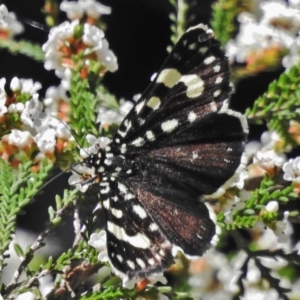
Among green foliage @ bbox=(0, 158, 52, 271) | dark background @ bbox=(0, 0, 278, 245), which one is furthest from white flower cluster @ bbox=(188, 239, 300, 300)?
dark background @ bbox=(0, 0, 278, 245)

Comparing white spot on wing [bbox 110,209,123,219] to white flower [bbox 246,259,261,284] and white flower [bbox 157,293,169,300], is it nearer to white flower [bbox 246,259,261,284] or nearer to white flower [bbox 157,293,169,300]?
white flower [bbox 157,293,169,300]

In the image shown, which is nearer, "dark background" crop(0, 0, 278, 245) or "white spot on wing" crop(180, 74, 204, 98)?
"white spot on wing" crop(180, 74, 204, 98)

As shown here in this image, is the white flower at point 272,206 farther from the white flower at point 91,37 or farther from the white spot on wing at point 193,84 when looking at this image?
the white flower at point 91,37

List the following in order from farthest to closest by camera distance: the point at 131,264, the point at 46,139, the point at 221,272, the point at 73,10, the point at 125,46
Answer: the point at 125,46 → the point at 221,272 → the point at 73,10 → the point at 46,139 → the point at 131,264

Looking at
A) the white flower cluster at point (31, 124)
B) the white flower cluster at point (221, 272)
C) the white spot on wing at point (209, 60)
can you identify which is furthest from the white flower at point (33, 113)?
the white flower cluster at point (221, 272)

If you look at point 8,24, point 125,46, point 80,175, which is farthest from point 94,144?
point 125,46

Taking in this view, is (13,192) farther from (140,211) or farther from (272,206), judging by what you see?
(272,206)

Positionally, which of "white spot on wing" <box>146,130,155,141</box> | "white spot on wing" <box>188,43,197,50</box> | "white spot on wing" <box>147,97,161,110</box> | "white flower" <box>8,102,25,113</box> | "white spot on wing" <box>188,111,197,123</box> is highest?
"white spot on wing" <box>188,43,197,50</box>
